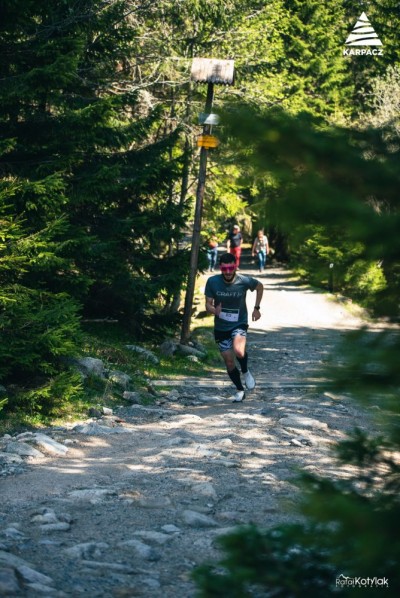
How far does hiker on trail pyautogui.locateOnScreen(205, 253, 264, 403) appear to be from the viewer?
1253 centimetres

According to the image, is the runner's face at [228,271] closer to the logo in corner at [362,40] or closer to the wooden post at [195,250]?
the wooden post at [195,250]

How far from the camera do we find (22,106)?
1248 centimetres

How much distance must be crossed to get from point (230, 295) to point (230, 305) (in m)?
0.15

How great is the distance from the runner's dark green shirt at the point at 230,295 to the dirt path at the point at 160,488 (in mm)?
1272

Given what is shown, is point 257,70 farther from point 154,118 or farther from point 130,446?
point 130,446

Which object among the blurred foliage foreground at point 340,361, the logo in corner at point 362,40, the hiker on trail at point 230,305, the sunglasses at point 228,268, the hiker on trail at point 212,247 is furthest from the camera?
the logo in corner at point 362,40

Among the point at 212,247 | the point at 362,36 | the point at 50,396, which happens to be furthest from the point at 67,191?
the point at 362,36

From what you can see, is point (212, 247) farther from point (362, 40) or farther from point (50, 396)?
point (362, 40)

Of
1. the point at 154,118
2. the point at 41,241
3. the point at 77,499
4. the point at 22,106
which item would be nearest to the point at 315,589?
the point at 77,499

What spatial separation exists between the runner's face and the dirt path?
72.5 inches

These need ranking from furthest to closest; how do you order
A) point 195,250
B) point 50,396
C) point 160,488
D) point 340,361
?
point 195,250, point 50,396, point 160,488, point 340,361

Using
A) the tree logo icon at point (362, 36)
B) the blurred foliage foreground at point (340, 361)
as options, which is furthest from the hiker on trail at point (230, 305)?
the tree logo icon at point (362, 36)

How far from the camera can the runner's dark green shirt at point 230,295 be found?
1257cm

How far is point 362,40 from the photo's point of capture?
49.0m
